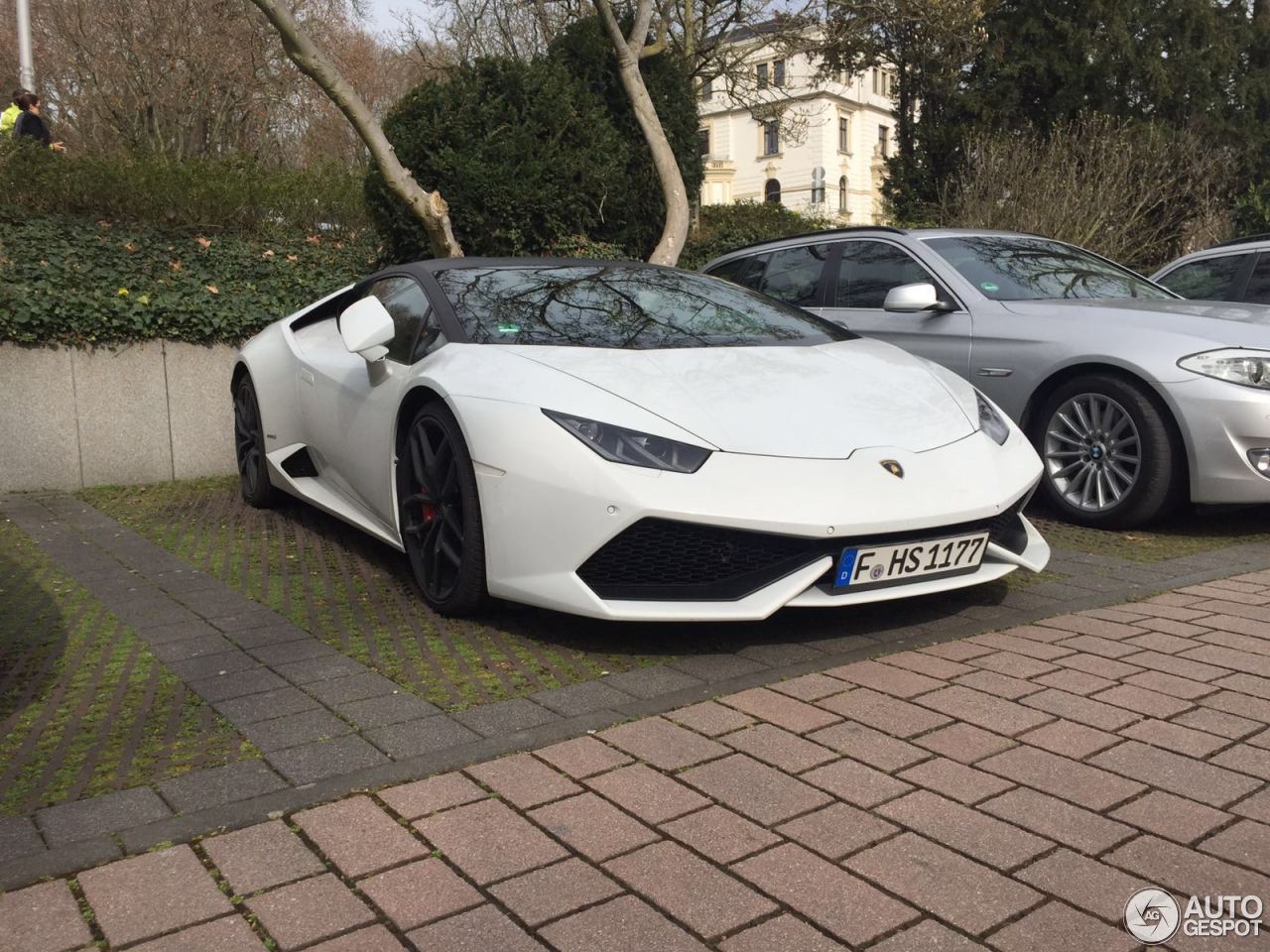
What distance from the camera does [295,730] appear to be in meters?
2.99

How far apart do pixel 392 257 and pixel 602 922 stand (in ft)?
27.4

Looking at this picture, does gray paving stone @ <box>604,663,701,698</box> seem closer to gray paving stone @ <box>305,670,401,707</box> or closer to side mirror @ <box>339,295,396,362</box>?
gray paving stone @ <box>305,670,401,707</box>

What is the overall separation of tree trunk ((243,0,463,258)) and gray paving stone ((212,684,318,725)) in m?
6.04

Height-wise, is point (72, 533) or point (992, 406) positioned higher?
point (992, 406)

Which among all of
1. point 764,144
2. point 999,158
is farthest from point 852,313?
point 764,144

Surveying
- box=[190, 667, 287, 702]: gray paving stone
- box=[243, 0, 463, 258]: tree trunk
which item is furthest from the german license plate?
box=[243, 0, 463, 258]: tree trunk

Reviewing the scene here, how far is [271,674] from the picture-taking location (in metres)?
3.46

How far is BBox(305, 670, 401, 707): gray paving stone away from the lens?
10.6ft

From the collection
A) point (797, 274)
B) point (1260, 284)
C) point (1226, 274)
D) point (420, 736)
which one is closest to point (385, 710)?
point (420, 736)

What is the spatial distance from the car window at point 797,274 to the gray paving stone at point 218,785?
15.8 feet

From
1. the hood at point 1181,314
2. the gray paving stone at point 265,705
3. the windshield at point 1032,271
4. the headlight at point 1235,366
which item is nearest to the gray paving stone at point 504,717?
the gray paving stone at point 265,705

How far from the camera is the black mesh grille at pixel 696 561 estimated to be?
3.37 m

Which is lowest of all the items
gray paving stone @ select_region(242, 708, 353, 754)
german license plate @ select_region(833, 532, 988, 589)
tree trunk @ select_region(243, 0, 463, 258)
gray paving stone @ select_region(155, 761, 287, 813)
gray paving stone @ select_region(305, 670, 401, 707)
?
gray paving stone @ select_region(155, 761, 287, 813)

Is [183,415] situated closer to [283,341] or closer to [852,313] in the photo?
[283,341]
